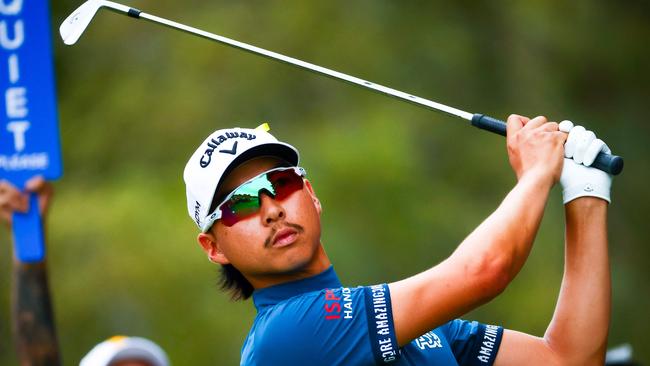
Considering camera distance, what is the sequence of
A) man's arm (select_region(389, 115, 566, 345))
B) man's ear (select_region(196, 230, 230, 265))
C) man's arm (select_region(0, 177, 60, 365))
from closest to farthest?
man's arm (select_region(389, 115, 566, 345)) → man's ear (select_region(196, 230, 230, 265)) → man's arm (select_region(0, 177, 60, 365))

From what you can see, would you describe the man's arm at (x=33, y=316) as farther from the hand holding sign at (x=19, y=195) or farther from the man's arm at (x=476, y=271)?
the man's arm at (x=476, y=271)

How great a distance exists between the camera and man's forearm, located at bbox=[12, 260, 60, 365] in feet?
15.9

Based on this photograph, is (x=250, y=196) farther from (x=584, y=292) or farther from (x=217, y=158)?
(x=584, y=292)

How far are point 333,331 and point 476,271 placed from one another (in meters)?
0.45

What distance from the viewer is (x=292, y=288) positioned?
153 inches

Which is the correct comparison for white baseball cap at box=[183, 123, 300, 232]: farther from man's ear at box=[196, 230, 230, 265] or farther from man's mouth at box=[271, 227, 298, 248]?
man's mouth at box=[271, 227, 298, 248]

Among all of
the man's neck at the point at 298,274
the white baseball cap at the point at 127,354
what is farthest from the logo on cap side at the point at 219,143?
the white baseball cap at the point at 127,354

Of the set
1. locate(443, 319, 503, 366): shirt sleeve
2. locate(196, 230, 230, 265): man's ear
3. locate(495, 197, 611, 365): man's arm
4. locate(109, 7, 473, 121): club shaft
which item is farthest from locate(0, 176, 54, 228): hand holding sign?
locate(495, 197, 611, 365): man's arm

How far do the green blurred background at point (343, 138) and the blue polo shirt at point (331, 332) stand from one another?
6691mm

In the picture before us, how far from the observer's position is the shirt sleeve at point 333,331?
11.7 ft

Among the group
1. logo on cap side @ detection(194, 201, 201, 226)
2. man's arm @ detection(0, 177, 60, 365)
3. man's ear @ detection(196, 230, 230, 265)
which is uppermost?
logo on cap side @ detection(194, 201, 201, 226)

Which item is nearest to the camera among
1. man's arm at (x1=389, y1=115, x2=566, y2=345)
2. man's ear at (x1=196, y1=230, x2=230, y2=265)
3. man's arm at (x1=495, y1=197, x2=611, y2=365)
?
man's arm at (x1=389, y1=115, x2=566, y2=345)

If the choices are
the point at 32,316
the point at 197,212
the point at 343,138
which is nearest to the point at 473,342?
the point at 197,212

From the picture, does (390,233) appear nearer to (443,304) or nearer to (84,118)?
(84,118)
